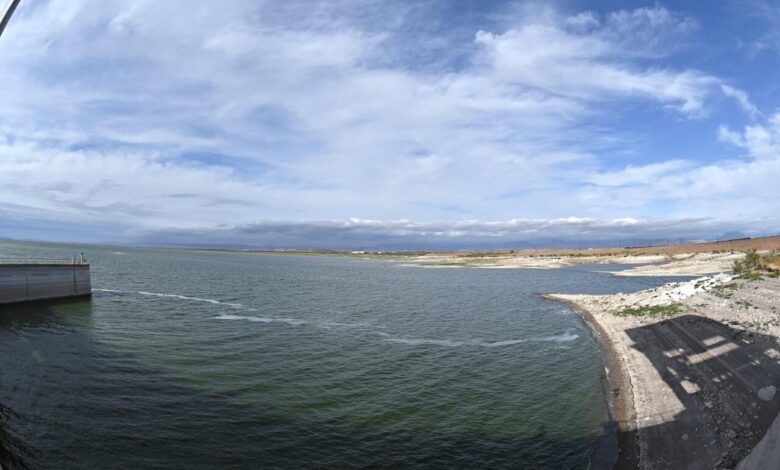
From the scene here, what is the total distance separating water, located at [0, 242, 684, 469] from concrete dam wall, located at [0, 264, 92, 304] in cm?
289

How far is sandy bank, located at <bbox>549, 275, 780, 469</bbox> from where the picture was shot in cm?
1546

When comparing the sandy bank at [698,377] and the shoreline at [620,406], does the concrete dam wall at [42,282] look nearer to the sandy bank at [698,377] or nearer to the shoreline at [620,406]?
the shoreline at [620,406]

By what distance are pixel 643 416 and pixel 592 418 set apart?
2.17 meters

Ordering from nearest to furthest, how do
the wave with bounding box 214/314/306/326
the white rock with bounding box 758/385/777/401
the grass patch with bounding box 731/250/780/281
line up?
the white rock with bounding box 758/385/777/401 → the wave with bounding box 214/314/306/326 → the grass patch with bounding box 731/250/780/281

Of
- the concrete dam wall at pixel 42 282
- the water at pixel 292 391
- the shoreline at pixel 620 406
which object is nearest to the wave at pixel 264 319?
the water at pixel 292 391

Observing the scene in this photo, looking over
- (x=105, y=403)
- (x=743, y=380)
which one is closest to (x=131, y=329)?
(x=105, y=403)

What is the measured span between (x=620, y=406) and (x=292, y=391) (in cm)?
1663

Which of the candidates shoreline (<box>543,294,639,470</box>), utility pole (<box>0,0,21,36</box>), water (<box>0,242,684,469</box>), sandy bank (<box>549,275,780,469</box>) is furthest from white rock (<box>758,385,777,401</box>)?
utility pole (<box>0,0,21,36</box>)

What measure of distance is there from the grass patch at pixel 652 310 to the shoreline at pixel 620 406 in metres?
4.60

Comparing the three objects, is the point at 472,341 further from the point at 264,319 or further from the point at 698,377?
the point at 264,319

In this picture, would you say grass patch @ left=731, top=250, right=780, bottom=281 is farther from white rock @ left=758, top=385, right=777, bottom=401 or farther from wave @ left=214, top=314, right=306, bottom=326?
wave @ left=214, top=314, right=306, bottom=326

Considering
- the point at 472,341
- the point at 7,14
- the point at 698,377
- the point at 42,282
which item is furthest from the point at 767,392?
the point at 42,282

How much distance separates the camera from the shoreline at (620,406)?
1655 cm

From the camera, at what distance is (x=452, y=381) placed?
25469mm
